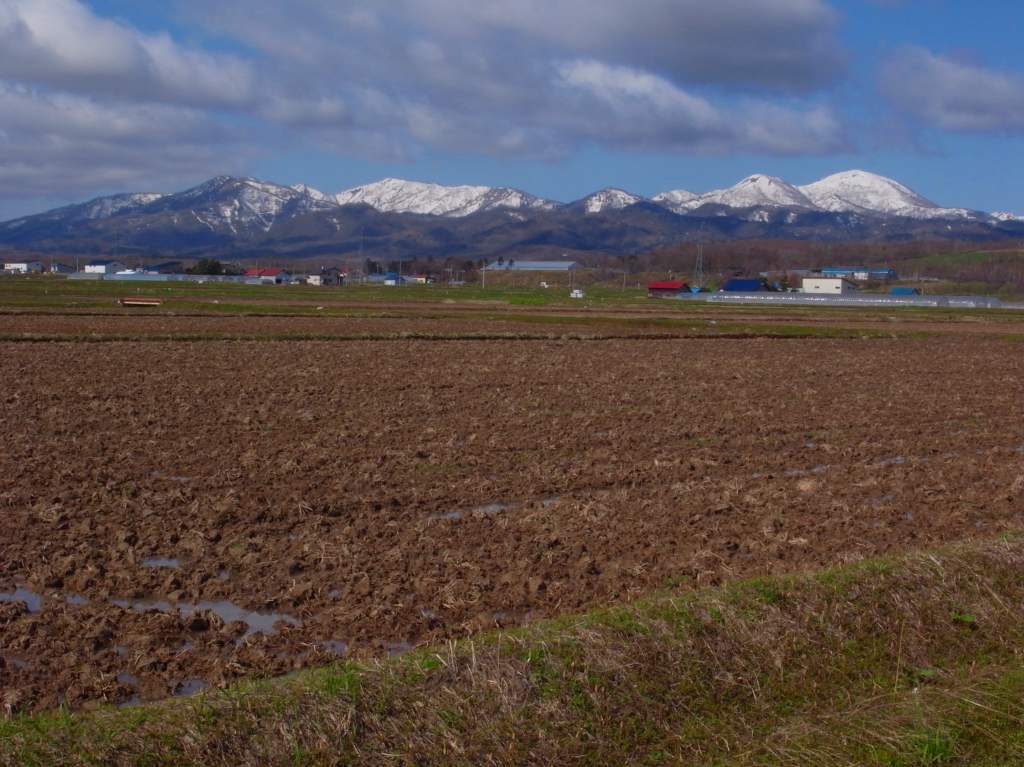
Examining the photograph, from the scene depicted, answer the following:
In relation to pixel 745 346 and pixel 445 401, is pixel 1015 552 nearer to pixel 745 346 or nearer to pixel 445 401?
pixel 445 401

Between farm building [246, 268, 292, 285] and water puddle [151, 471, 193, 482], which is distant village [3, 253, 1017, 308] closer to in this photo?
farm building [246, 268, 292, 285]

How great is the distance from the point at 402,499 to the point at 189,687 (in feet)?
19.1

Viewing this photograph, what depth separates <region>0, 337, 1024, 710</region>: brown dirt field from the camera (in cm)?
886

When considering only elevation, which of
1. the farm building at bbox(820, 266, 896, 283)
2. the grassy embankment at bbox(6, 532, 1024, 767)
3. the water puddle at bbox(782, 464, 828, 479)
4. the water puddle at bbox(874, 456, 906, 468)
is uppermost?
the farm building at bbox(820, 266, 896, 283)

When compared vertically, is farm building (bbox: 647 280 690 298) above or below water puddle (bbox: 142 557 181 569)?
above

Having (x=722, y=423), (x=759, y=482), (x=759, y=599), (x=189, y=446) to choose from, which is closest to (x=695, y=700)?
(x=759, y=599)

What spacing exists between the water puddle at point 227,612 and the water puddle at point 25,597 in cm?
66

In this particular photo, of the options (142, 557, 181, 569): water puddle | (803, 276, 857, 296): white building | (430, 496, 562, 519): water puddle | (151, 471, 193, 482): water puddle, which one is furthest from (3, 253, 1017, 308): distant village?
(142, 557, 181, 569): water puddle

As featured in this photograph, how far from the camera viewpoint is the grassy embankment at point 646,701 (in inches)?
240

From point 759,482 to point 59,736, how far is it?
443 inches

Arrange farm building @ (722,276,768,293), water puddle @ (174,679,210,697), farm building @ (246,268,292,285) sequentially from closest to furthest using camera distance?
water puddle @ (174,679,210,697)
farm building @ (722,276,768,293)
farm building @ (246,268,292,285)

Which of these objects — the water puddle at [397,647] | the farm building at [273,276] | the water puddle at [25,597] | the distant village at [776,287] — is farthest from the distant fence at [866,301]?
the water puddle at [25,597]

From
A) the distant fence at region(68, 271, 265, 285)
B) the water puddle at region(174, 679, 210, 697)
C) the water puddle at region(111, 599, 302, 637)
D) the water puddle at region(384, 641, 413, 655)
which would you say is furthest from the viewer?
the distant fence at region(68, 271, 265, 285)

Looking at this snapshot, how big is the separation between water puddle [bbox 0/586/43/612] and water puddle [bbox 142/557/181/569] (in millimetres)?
1151
